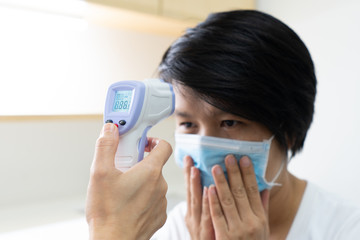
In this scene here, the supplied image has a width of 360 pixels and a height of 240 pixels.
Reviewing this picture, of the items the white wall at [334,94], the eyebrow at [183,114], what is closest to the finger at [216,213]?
the eyebrow at [183,114]

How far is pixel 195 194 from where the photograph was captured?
1.04 meters

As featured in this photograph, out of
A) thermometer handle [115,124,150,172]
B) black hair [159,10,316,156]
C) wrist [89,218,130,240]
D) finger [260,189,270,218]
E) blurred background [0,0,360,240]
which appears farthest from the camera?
blurred background [0,0,360,240]

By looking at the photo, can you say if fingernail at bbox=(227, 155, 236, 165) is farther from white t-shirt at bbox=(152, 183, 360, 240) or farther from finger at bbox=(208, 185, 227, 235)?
white t-shirt at bbox=(152, 183, 360, 240)

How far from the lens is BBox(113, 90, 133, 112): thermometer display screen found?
65 cm

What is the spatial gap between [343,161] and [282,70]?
0.93m

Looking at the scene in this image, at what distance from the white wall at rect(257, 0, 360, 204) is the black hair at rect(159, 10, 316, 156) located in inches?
28.4

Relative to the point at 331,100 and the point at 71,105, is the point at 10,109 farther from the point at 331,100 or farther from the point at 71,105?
the point at 331,100

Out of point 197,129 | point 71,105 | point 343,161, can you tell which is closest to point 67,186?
point 71,105

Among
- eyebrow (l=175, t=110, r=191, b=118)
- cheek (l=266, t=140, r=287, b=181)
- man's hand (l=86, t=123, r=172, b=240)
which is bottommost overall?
cheek (l=266, t=140, r=287, b=181)

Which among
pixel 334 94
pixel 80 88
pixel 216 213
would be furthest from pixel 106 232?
pixel 334 94

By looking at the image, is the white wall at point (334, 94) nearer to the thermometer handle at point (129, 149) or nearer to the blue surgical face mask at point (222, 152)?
the blue surgical face mask at point (222, 152)

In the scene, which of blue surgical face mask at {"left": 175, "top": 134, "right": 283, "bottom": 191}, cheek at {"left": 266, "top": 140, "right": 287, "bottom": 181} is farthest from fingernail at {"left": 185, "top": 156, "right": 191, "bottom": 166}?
cheek at {"left": 266, "top": 140, "right": 287, "bottom": 181}

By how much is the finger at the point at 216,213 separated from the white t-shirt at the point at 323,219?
197mm

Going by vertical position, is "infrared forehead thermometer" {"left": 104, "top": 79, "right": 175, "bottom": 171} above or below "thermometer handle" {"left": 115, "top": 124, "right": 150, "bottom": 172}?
above
